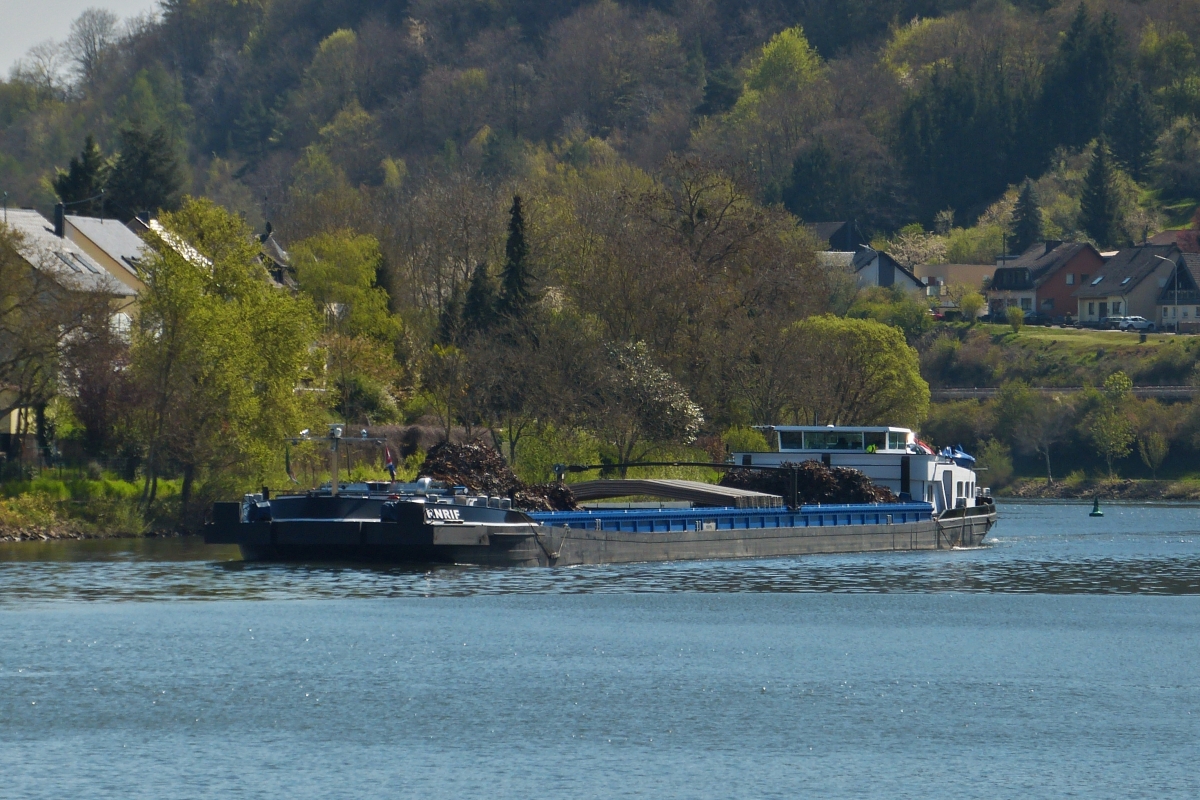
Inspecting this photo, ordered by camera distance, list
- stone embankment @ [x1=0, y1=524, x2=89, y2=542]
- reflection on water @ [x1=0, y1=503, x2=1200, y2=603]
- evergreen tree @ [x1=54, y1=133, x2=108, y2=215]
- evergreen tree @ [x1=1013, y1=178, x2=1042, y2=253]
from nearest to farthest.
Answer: reflection on water @ [x1=0, y1=503, x2=1200, y2=603] < stone embankment @ [x1=0, y1=524, x2=89, y2=542] < evergreen tree @ [x1=54, y1=133, x2=108, y2=215] < evergreen tree @ [x1=1013, y1=178, x2=1042, y2=253]

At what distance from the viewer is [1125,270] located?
557 feet

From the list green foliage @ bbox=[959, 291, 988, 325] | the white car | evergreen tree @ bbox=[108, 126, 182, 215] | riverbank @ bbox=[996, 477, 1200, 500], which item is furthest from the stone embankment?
the white car

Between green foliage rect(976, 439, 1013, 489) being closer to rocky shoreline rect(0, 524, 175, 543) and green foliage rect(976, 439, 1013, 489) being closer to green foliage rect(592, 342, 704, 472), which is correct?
green foliage rect(592, 342, 704, 472)

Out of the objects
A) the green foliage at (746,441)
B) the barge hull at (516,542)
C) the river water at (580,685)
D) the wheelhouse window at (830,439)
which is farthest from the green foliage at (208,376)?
the green foliage at (746,441)

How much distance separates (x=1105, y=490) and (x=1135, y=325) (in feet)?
111

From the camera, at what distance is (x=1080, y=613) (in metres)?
46.8

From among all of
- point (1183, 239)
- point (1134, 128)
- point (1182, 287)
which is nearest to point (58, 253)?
point (1182, 287)

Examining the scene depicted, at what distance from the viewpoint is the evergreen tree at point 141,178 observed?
115 meters

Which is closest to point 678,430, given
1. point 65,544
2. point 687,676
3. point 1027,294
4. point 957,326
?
point 65,544

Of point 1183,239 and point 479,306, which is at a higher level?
point 1183,239

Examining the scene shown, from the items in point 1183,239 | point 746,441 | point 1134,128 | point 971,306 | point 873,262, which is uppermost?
point 1134,128

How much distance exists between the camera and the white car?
160250 millimetres

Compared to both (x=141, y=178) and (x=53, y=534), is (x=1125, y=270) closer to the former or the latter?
(x=141, y=178)

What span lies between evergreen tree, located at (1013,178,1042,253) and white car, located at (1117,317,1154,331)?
111ft
